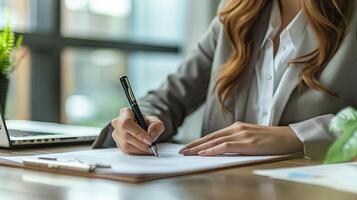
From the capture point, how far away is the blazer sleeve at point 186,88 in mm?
1783

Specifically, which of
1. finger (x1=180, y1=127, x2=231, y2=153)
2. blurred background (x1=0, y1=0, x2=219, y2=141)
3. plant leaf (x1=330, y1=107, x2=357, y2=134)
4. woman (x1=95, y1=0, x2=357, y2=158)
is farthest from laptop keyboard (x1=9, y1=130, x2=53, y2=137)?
blurred background (x1=0, y1=0, x2=219, y2=141)

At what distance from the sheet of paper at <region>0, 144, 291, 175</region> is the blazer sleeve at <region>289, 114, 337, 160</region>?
0.17 feet

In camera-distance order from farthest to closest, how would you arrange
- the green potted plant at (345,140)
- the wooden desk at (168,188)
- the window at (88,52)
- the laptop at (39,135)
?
the window at (88,52) < the laptop at (39,135) < the wooden desk at (168,188) < the green potted plant at (345,140)

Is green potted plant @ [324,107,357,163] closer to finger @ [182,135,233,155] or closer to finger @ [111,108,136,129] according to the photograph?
finger @ [182,135,233,155]

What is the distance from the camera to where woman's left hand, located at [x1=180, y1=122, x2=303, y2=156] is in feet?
4.42

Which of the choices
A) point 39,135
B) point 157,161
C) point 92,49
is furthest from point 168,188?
point 92,49

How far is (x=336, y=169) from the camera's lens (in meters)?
1.12

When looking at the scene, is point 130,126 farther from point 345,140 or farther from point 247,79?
point 345,140

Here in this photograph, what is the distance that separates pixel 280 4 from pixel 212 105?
1.11ft

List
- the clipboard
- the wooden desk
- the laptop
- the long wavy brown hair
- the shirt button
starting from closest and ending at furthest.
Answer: the wooden desk
the clipboard
the laptop
the long wavy brown hair
the shirt button

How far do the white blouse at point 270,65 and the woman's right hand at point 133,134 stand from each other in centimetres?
37

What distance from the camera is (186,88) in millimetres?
1854

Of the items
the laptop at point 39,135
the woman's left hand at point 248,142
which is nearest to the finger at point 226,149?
the woman's left hand at point 248,142

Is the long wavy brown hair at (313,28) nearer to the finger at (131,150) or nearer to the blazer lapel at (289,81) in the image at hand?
the blazer lapel at (289,81)
